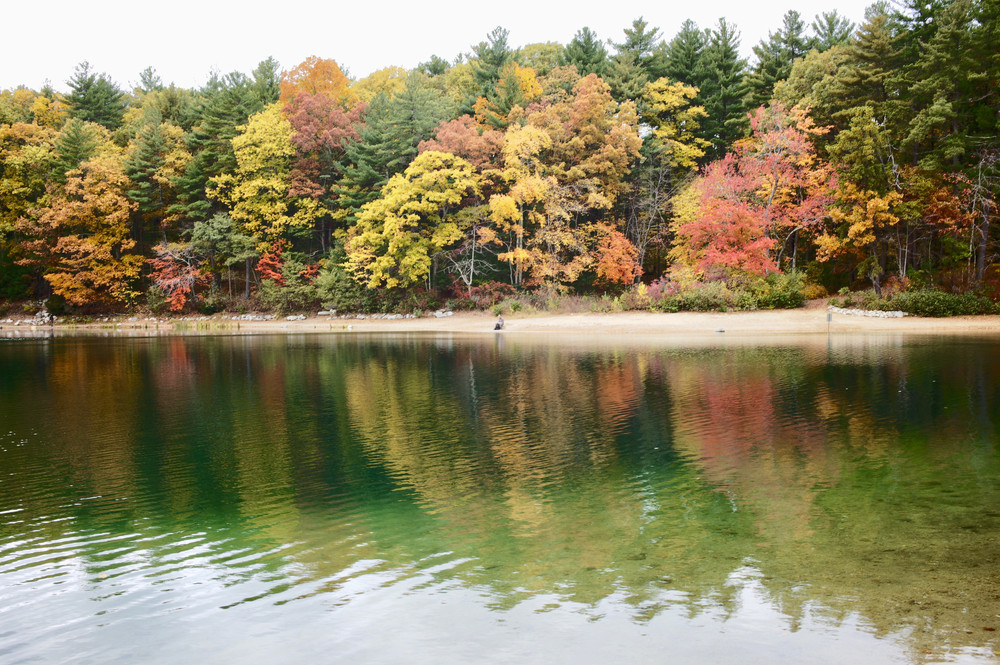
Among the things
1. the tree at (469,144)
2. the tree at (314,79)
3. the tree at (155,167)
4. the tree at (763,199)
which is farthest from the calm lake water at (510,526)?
the tree at (314,79)

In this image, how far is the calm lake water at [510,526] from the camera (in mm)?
5918

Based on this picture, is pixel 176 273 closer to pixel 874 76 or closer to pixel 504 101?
pixel 504 101

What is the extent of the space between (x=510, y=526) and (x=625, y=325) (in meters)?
32.1

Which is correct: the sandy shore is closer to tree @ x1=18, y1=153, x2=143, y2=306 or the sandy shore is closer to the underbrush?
the underbrush

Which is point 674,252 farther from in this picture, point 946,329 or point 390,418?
point 390,418

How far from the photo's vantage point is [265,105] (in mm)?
59031

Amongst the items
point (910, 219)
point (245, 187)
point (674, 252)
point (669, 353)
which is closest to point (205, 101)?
point (245, 187)

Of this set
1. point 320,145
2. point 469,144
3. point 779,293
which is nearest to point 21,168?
point 320,145

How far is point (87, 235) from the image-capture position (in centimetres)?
6050

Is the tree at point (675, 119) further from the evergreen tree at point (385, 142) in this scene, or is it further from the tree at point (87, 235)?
the tree at point (87, 235)

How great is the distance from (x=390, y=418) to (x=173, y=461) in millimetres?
4919

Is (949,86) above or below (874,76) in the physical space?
below

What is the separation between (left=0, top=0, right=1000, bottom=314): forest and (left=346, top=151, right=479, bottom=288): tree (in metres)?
0.20

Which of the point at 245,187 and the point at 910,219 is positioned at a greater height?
the point at 245,187
